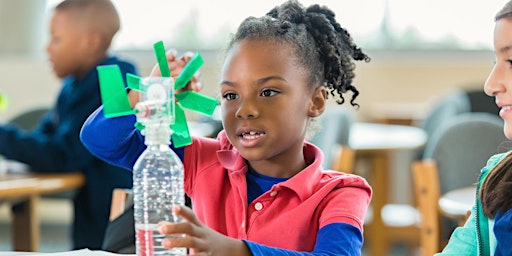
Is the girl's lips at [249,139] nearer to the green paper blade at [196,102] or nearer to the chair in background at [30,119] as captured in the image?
the green paper blade at [196,102]

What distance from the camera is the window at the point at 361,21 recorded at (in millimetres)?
5855

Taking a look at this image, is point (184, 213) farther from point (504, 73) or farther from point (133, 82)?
point (504, 73)

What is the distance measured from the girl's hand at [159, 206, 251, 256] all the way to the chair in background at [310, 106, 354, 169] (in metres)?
2.27

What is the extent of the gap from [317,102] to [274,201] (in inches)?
9.3

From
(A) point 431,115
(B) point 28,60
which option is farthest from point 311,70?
(B) point 28,60

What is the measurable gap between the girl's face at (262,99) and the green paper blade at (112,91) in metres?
0.31

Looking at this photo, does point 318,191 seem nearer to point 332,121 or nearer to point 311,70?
point 311,70

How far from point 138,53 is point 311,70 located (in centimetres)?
454

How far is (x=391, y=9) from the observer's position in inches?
235

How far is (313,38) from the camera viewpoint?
1750mm

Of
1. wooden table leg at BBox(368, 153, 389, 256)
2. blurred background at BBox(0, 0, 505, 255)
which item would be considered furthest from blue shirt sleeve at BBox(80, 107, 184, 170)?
blurred background at BBox(0, 0, 505, 255)

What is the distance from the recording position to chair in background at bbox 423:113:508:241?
338cm

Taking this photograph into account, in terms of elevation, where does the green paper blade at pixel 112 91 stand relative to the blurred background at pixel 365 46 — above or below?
below

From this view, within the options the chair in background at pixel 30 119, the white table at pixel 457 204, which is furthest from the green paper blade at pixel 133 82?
the chair in background at pixel 30 119
